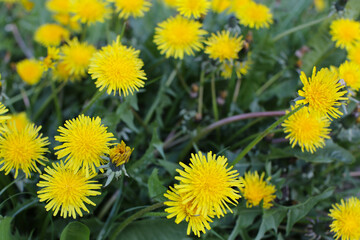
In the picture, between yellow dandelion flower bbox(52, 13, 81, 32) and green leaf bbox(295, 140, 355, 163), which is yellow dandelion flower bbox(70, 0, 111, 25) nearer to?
yellow dandelion flower bbox(52, 13, 81, 32)

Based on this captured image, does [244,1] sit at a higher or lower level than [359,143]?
higher

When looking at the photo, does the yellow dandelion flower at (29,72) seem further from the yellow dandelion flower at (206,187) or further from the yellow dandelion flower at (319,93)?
the yellow dandelion flower at (319,93)

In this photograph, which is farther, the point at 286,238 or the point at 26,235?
the point at 286,238

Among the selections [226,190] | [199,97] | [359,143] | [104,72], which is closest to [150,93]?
[199,97]

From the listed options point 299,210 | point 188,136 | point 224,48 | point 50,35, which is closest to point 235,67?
point 224,48

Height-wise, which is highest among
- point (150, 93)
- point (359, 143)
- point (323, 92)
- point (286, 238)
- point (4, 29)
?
point (4, 29)

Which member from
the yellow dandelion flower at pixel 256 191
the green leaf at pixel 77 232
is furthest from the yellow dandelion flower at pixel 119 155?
the yellow dandelion flower at pixel 256 191

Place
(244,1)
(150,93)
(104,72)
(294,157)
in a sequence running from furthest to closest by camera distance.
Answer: (244,1) < (150,93) < (294,157) < (104,72)

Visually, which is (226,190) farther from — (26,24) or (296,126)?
(26,24)
